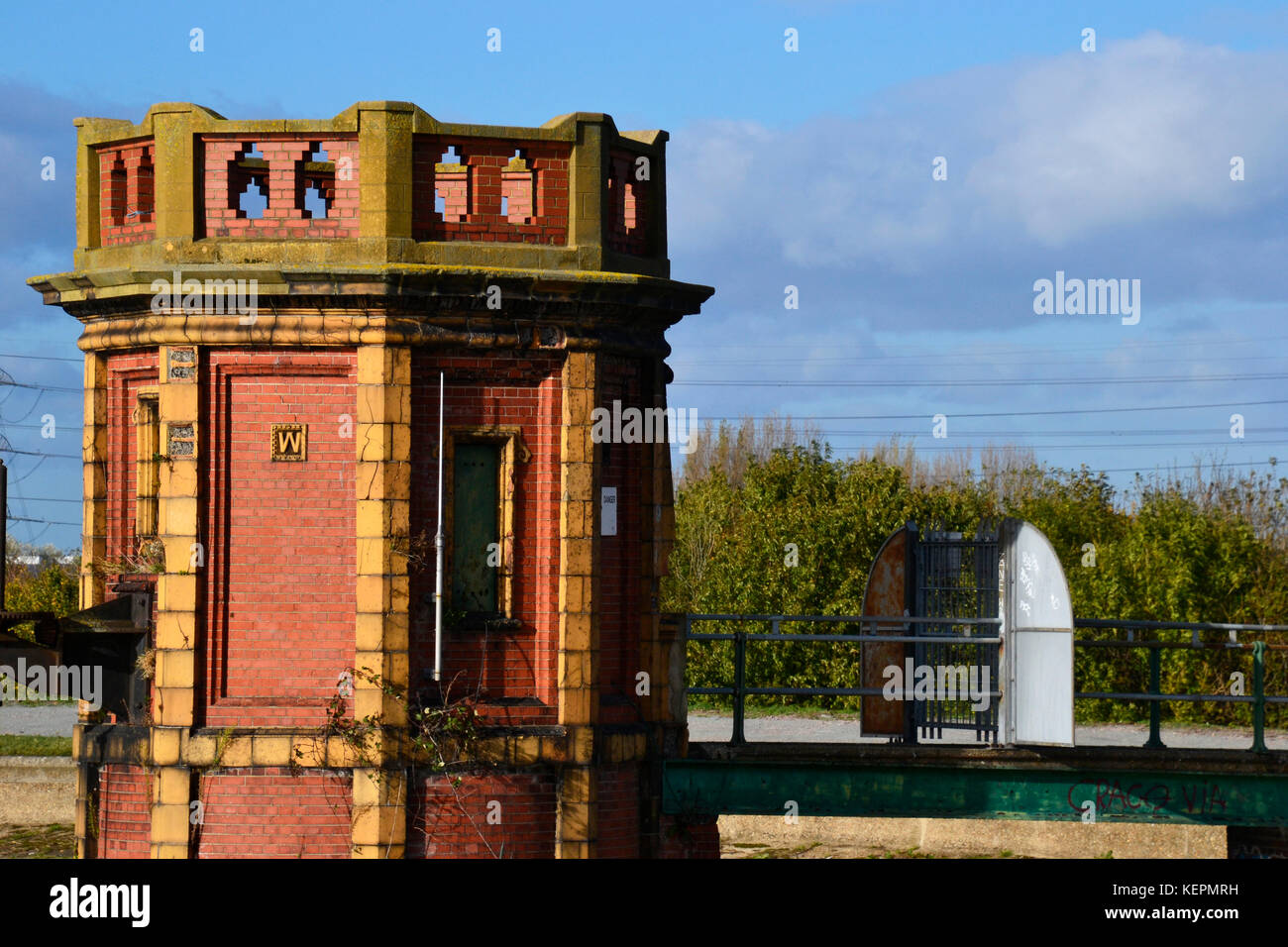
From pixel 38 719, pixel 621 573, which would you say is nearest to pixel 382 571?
pixel 621 573

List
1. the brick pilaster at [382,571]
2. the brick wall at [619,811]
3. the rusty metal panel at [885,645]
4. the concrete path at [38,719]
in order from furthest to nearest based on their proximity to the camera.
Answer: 1. the concrete path at [38,719]
2. the rusty metal panel at [885,645]
3. the brick wall at [619,811]
4. the brick pilaster at [382,571]

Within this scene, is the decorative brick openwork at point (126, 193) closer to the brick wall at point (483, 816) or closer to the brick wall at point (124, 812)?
the brick wall at point (124, 812)

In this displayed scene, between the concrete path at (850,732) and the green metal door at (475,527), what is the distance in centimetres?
922

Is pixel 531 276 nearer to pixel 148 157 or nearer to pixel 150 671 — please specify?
pixel 148 157

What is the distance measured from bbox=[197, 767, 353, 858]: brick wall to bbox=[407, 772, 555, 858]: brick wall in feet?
2.05

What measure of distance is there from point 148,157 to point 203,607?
4.38 metres

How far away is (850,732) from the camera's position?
2706cm

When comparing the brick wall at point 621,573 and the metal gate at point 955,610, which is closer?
the brick wall at point 621,573

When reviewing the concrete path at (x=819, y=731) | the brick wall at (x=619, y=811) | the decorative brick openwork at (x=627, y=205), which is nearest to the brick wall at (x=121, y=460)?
the decorative brick openwork at (x=627, y=205)

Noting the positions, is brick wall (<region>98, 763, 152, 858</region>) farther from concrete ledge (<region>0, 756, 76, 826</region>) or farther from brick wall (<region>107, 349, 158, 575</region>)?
concrete ledge (<region>0, 756, 76, 826</region>)

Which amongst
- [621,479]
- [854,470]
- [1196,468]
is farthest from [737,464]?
[621,479]

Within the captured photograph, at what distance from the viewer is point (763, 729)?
1097 inches

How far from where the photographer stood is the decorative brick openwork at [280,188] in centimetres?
1515

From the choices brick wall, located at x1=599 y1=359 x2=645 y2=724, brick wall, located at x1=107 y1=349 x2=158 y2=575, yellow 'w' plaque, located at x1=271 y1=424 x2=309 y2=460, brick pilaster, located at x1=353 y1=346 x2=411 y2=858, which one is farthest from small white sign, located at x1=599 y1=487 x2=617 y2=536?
brick wall, located at x1=107 y1=349 x2=158 y2=575
